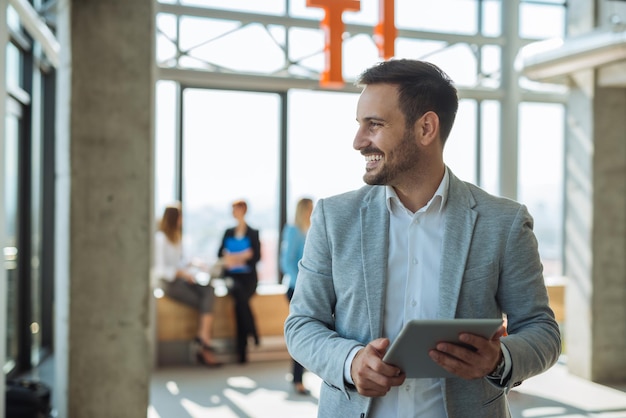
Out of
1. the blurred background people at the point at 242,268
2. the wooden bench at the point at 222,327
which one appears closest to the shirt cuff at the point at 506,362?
the blurred background people at the point at 242,268

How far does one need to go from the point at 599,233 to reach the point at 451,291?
19.1 feet

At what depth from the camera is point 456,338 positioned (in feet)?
4.83

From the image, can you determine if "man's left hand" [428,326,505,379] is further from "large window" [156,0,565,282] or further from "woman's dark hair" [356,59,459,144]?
"large window" [156,0,565,282]

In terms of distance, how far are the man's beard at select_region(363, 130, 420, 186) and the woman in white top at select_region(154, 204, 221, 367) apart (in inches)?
229

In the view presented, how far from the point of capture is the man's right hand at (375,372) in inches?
59.3

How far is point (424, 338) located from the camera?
4.71 feet

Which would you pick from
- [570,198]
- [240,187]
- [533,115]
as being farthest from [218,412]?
[533,115]

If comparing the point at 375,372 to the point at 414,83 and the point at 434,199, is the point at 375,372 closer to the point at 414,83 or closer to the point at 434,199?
the point at 434,199

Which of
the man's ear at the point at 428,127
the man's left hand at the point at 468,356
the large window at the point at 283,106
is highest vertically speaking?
the large window at the point at 283,106

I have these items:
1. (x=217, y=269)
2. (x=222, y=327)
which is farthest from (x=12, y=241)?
(x=222, y=327)

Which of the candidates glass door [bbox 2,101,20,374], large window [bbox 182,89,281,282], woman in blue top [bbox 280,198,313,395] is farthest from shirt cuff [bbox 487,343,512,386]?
large window [bbox 182,89,281,282]

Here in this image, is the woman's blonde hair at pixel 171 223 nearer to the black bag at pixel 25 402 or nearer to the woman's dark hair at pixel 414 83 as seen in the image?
the black bag at pixel 25 402

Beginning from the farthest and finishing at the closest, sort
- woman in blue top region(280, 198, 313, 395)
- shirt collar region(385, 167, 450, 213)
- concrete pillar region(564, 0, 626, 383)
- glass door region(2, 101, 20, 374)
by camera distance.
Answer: concrete pillar region(564, 0, 626, 383)
glass door region(2, 101, 20, 374)
woman in blue top region(280, 198, 313, 395)
shirt collar region(385, 167, 450, 213)

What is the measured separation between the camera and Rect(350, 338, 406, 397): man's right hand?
1.51m
